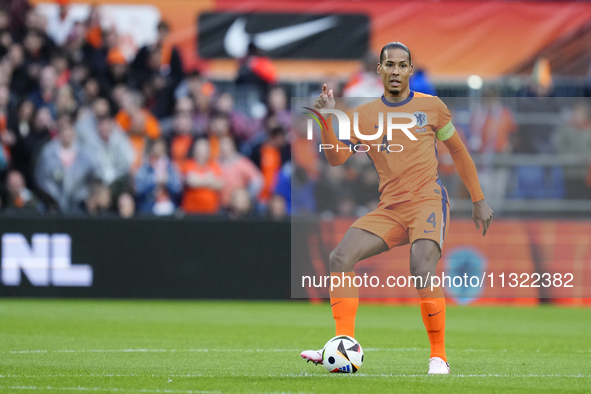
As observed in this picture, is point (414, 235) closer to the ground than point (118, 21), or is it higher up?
closer to the ground

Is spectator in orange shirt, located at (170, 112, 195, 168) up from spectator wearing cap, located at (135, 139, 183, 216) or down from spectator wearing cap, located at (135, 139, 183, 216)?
up

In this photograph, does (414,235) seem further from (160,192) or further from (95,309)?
(160,192)

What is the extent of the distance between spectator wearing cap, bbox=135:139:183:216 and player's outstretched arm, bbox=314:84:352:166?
756cm

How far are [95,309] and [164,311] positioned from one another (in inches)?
37.5

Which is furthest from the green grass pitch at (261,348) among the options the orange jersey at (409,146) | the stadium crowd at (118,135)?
the stadium crowd at (118,135)

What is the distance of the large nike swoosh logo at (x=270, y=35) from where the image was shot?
19188 mm

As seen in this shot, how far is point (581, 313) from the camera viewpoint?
13719 millimetres

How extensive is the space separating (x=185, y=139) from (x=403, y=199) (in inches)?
328

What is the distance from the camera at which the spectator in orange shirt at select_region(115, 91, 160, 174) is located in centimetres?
1498

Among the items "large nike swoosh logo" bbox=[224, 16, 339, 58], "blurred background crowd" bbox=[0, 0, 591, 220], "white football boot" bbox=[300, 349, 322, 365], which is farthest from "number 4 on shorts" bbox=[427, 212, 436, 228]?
"large nike swoosh logo" bbox=[224, 16, 339, 58]

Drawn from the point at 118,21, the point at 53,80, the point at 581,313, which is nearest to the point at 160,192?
the point at 53,80

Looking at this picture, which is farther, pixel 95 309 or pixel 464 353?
pixel 95 309

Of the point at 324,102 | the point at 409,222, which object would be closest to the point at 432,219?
the point at 409,222

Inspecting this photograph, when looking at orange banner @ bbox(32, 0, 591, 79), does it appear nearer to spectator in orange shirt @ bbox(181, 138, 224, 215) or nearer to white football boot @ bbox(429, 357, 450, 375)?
spectator in orange shirt @ bbox(181, 138, 224, 215)
